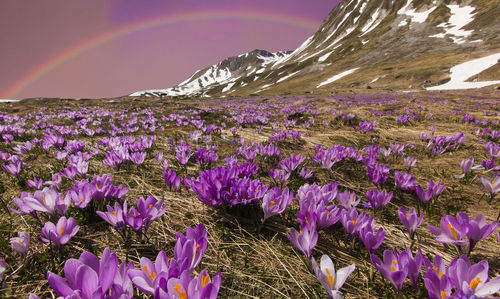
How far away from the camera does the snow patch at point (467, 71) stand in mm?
38162

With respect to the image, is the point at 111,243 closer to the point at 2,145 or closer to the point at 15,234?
the point at 15,234

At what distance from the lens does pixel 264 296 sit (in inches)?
51.1

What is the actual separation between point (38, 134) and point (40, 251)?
593 centimetres

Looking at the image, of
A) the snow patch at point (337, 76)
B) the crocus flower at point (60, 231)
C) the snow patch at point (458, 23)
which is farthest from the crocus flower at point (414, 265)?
the snow patch at point (458, 23)

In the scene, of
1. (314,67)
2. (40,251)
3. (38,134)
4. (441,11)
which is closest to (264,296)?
(40,251)

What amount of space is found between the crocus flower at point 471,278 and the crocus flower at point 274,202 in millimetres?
967

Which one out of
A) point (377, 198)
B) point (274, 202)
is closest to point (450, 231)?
point (377, 198)

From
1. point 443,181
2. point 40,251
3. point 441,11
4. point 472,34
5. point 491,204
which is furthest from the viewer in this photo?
point 441,11

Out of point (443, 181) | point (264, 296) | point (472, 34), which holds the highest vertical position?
point (264, 296)

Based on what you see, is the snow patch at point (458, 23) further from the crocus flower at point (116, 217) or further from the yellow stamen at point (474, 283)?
the crocus flower at point (116, 217)

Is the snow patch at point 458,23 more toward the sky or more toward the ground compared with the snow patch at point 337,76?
more toward the sky

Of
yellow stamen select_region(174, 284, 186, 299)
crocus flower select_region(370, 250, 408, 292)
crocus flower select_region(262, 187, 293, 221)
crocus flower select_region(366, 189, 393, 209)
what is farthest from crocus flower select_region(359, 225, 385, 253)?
yellow stamen select_region(174, 284, 186, 299)

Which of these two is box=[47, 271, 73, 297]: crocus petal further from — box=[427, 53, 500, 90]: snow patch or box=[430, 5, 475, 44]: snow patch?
box=[430, 5, 475, 44]: snow patch

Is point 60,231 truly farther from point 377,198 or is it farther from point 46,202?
point 377,198
